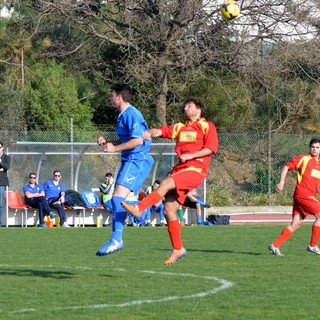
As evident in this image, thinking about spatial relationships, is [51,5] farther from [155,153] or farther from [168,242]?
[168,242]

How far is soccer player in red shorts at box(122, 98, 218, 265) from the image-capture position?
9.63m

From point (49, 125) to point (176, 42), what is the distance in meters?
5.18

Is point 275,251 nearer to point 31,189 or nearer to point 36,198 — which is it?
point 36,198

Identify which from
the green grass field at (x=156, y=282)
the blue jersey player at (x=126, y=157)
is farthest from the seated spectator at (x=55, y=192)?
the blue jersey player at (x=126, y=157)

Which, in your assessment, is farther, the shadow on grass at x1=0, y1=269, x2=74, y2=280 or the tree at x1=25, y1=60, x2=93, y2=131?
the tree at x1=25, y1=60, x2=93, y2=131

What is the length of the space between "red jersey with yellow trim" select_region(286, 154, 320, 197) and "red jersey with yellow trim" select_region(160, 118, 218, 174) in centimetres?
342

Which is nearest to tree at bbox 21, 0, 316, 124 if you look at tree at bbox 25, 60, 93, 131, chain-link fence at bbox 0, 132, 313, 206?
tree at bbox 25, 60, 93, 131

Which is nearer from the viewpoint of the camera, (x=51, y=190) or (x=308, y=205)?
(x=308, y=205)

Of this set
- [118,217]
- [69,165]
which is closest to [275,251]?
[118,217]

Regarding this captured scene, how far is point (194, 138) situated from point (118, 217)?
119cm

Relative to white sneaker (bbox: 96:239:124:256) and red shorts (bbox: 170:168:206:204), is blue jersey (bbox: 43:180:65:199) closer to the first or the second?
white sneaker (bbox: 96:239:124:256)

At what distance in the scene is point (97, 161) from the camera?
1012 inches

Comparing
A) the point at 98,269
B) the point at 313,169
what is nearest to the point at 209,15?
the point at 313,169

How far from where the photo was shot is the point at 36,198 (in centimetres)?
2262
